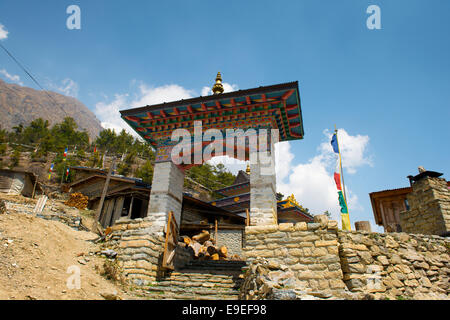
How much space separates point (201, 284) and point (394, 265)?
15.8 ft

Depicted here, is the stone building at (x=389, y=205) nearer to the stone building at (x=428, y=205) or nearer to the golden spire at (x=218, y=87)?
the stone building at (x=428, y=205)

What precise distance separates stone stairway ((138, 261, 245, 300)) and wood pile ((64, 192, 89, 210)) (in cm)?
2143

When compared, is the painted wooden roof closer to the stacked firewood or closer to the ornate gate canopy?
the ornate gate canopy

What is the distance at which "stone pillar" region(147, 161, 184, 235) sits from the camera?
9445 mm

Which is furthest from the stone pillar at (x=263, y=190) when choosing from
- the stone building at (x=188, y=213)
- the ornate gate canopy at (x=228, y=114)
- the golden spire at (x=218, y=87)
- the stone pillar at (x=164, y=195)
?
the stone building at (x=188, y=213)

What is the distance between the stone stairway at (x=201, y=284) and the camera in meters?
6.83

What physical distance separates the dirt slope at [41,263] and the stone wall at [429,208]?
9.75 metres

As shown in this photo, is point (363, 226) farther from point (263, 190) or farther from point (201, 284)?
point (201, 284)

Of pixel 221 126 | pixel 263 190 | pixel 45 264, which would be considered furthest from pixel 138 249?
pixel 221 126

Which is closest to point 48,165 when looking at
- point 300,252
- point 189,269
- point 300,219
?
point 300,219

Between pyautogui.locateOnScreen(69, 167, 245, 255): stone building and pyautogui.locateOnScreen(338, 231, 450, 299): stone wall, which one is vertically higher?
pyautogui.locateOnScreen(69, 167, 245, 255): stone building

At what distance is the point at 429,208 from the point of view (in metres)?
9.80

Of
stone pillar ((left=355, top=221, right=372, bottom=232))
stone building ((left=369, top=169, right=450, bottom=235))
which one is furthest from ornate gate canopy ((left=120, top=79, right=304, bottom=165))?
stone building ((left=369, top=169, right=450, bottom=235))

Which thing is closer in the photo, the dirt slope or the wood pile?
the dirt slope
